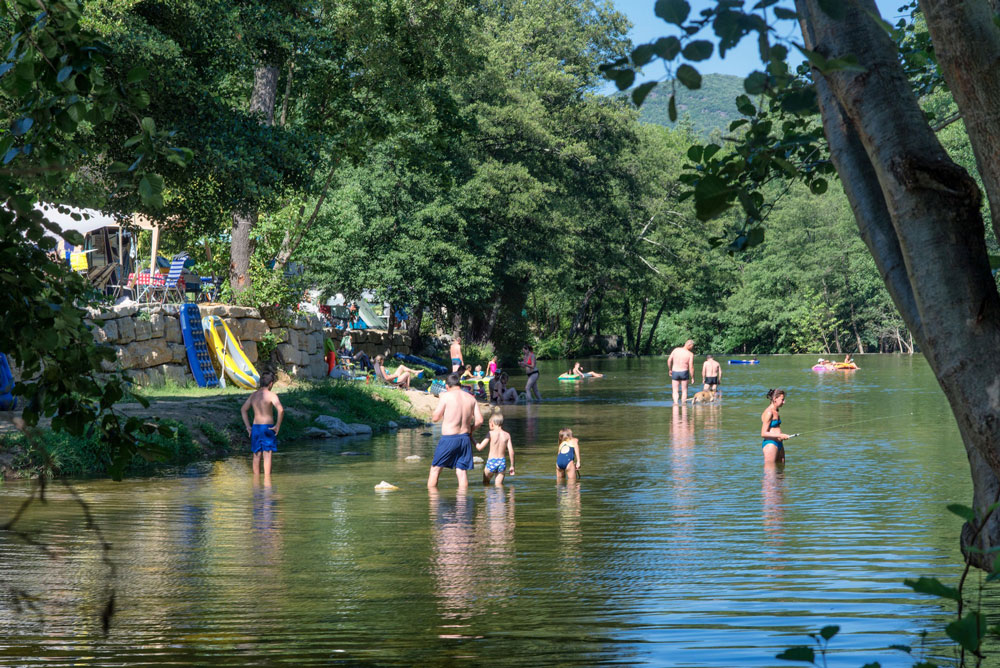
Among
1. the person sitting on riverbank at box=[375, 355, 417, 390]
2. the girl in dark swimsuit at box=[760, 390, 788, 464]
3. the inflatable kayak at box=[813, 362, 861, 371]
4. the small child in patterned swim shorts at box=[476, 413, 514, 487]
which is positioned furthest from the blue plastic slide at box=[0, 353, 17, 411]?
the inflatable kayak at box=[813, 362, 861, 371]

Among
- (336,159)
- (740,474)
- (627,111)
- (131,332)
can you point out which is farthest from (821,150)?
(627,111)

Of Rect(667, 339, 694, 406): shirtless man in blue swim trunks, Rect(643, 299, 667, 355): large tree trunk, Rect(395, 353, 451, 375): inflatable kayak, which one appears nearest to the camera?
Rect(667, 339, 694, 406): shirtless man in blue swim trunks

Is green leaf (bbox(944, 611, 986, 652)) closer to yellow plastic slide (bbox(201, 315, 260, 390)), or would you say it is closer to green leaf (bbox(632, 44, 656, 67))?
green leaf (bbox(632, 44, 656, 67))

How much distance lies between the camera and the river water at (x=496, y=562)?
259 inches

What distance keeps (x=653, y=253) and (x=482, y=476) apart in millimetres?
50208

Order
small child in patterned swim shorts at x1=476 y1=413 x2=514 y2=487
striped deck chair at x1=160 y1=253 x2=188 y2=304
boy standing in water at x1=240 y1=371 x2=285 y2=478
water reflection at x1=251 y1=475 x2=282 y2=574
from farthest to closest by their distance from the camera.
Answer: striped deck chair at x1=160 y1=253 x2=188 y2=304 < boy standing in water at x1=240 y1=371 x2=285 y2=478 < small child in patterned swim shorts at x1=476 y1=413 x2=514 y2=487 < water reflection at x1=251 y1=475 x2=282 y2=574

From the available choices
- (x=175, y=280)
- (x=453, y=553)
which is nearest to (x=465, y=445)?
(x=453, y=553)

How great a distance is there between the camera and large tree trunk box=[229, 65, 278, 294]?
25.6m

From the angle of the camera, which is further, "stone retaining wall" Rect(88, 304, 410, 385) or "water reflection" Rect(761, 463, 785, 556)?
"stone retaining wall" Rect(88, 304, 410, 385)

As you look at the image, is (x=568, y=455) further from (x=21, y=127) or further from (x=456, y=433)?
(x=21, y=127)

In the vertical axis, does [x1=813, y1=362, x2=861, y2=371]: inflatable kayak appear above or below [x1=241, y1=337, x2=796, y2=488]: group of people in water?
above

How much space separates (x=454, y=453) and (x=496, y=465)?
0.73 m

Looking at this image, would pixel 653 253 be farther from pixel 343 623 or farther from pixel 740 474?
pixel 343 623

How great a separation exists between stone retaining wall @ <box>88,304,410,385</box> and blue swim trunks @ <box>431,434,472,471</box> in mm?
6103
